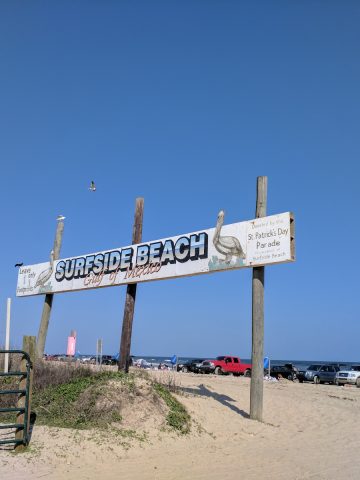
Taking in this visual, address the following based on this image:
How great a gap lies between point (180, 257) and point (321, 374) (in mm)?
23738

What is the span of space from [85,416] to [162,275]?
538 cm

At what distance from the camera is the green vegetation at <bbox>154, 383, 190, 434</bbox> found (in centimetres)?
1051

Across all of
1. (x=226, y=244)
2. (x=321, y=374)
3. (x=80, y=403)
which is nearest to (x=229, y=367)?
(x=321, y=374)

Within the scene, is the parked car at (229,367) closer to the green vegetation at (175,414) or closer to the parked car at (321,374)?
the parked car at (321,374)

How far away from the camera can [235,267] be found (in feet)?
41.9

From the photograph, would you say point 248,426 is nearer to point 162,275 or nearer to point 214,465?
point 214,465

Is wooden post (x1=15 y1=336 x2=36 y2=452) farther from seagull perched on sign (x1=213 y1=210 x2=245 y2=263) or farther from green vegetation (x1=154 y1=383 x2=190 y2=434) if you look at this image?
seagull perched on sign (x1=213 y1=210 x2=245 y2=263)

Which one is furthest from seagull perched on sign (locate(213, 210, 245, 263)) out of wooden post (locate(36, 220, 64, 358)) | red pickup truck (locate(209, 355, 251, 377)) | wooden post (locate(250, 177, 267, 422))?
red pickup truck (locate(209, 355, 251, 377))

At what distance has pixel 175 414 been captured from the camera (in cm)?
1093

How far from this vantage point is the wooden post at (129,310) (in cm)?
1411

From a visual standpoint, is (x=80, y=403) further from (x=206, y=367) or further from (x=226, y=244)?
(x=206, y=367)

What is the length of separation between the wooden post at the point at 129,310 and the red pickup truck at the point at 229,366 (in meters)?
25.4

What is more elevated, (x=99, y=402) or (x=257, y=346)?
(x=257, y=346)

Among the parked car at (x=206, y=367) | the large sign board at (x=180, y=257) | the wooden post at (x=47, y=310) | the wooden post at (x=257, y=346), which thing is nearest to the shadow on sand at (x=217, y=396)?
the wooden post at (x=257, y=346)
